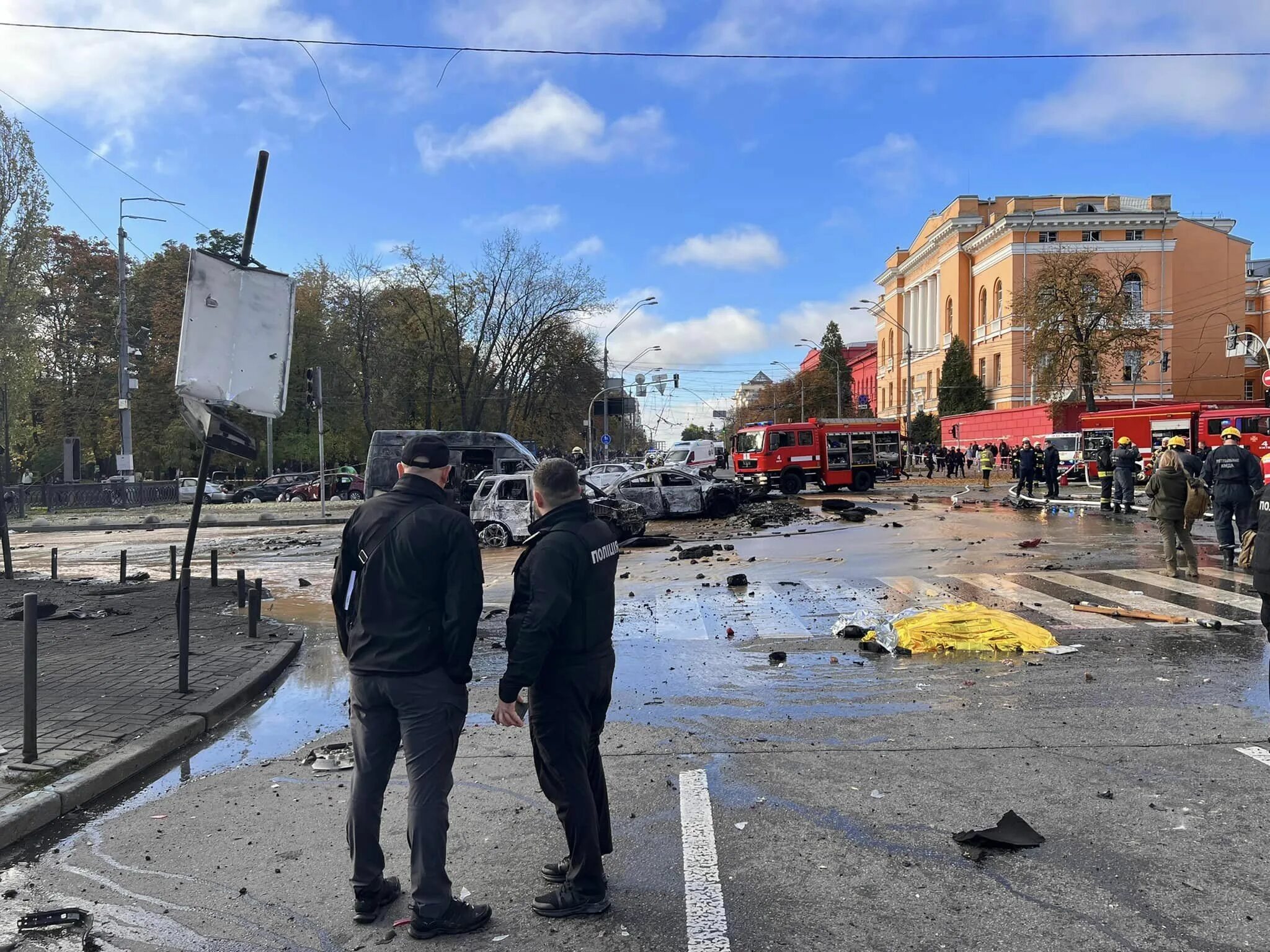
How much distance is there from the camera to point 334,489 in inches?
1636

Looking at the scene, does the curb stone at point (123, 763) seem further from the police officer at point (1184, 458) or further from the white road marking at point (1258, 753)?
the police officer at point (1184, 458)

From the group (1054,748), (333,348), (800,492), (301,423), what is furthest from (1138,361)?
(1054,748)

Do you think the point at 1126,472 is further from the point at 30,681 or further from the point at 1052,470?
the point at 30,681

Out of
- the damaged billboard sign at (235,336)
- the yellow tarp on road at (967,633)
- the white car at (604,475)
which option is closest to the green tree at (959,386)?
the white car at (604,475)

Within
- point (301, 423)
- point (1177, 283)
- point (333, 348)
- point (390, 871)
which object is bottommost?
point (390, 871)

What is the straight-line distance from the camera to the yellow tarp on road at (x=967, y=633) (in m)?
8.19

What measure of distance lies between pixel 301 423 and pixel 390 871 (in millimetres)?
59431

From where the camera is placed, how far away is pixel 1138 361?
201 ft

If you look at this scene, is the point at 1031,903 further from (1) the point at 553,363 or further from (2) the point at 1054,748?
(1) the point at 553,363

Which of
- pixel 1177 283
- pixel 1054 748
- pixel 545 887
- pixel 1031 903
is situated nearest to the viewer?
pixel 1031 903

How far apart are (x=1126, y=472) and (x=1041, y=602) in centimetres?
1540

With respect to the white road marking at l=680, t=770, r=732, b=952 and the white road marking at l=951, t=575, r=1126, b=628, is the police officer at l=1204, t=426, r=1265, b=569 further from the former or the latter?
the white road marking at l=680, t=770, r=732, b=952

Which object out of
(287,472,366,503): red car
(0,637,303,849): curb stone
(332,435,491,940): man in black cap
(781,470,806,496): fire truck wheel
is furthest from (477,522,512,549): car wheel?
(287,472,366,503): red car

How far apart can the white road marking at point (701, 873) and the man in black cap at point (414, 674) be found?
32.4 inches
